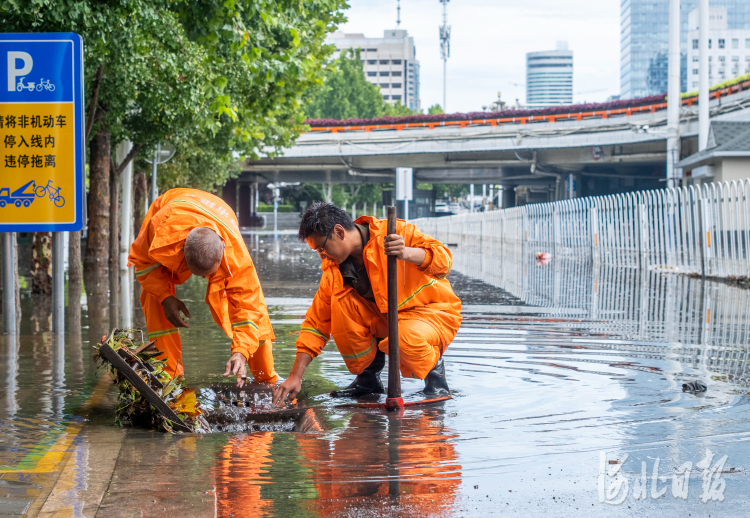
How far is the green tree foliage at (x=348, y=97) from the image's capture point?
255 ft

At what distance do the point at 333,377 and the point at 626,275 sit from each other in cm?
1362

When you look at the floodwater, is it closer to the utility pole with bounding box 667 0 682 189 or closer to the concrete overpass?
the utility pole with bounding box 667 0 682 189

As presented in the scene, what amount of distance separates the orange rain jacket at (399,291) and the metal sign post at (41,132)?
3.84 meters

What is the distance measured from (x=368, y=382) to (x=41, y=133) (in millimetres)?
4496

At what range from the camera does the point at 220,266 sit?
5.82 m

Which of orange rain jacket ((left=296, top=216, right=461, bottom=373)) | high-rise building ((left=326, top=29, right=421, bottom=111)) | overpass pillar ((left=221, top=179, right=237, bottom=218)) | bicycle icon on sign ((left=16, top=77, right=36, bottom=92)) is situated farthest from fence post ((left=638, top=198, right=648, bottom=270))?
high-rise building ((left=326, top=29, right=421, bottom=111))

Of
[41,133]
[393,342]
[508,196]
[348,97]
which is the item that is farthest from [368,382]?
[348,97]

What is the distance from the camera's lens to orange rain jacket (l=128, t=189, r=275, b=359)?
580 centimetres

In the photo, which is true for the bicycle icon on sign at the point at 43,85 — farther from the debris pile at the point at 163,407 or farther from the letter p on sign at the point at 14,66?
the debris pile at the point at 163,407

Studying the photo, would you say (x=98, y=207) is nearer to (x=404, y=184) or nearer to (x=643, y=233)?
(x=643, y=233)

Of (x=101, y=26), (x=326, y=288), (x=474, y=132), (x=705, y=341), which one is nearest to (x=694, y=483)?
(x=326, y=288)

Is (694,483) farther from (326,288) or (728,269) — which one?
(728,269)

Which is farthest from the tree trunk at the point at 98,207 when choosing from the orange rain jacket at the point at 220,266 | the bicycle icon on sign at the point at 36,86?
the orange rain jacket at the point at 220,266

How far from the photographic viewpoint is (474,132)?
175 ft
